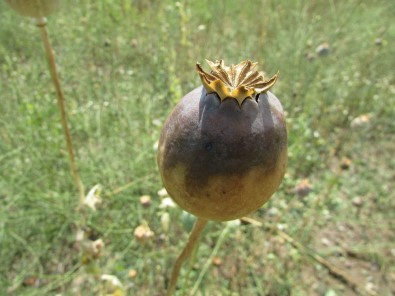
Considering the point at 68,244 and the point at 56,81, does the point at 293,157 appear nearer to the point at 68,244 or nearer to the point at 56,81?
the point at 68,244

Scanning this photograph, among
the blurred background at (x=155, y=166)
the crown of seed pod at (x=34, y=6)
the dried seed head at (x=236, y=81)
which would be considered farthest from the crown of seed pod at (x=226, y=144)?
the crown of seed pod at (x=34, y=6)

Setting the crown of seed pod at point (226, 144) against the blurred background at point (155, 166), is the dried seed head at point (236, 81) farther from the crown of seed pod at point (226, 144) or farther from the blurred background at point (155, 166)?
the blurred background at point (155, 166)

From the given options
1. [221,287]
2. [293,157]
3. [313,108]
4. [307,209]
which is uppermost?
[313,108]

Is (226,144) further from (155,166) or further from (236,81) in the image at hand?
(155,166)

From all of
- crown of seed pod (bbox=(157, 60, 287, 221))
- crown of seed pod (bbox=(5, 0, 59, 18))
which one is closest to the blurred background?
crown of seed pod (bbox=(157, 60, 287, 221))

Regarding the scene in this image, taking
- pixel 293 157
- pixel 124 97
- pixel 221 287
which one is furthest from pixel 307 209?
pixel 124 97

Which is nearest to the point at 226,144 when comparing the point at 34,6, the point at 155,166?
the point at 34,6
